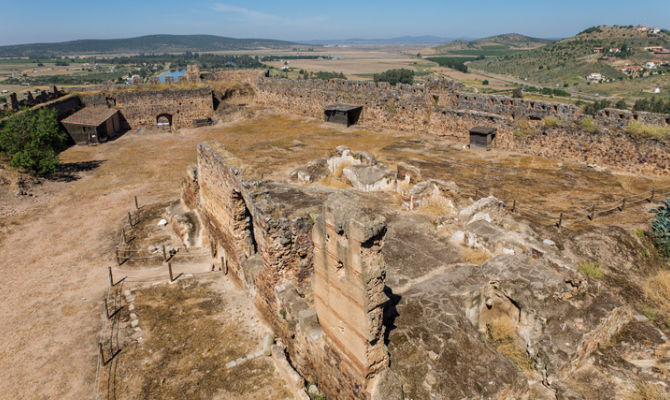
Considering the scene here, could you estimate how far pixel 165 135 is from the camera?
1073 inches

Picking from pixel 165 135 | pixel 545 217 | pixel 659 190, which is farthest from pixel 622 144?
pixel 165 135

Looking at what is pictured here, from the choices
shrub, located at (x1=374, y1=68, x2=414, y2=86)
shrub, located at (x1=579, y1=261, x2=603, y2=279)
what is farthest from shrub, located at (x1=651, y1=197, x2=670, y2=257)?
shrub, located at (x1=374, y1=68, x2=414, y2=86)

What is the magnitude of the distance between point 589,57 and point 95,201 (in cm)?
9994

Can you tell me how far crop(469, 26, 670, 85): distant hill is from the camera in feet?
267

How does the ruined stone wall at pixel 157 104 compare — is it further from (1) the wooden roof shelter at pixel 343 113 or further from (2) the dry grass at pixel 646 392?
(2) the dry grass at pixel 646 392

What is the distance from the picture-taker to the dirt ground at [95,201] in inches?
310

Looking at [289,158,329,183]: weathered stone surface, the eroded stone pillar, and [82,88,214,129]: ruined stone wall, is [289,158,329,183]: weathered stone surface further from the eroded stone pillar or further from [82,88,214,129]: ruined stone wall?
[82,88,214,129]: ruined stone wall

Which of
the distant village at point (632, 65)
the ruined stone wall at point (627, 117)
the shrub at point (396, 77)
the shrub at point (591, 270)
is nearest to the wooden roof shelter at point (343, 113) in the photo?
the ruined stone wall at point (627, 117)

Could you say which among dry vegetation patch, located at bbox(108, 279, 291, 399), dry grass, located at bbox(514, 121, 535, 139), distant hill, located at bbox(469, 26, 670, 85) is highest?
distant hill, located at bbox(469, 26, 670, 85)

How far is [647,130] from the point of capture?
15.2m

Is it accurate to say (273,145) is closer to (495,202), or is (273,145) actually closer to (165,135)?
(165,135)

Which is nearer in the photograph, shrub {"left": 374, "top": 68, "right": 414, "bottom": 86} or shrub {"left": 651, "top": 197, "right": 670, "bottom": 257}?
shrub {"left": 651, "top": 197, "right": 670, "bottom": 257}

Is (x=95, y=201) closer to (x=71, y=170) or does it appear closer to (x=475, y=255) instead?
(x=71, y=170)

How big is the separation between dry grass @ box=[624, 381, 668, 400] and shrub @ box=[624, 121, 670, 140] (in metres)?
12.1
